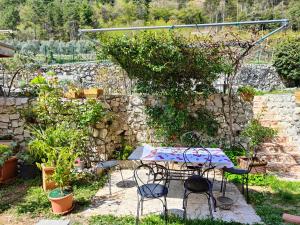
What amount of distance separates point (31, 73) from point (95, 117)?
3812mm

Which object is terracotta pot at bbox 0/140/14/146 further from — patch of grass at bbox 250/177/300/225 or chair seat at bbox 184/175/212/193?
patch of grass at bbox 250/177/300/225

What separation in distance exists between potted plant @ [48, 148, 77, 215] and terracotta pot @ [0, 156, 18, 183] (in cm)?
177

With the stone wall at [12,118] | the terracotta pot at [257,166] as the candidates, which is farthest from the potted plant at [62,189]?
the terracotta pot at [257,166]

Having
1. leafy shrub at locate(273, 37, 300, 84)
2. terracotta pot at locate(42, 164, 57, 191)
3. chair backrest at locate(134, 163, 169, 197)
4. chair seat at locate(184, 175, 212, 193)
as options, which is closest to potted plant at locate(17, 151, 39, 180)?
terracotta pot at locate(42, 164, 57, 191)

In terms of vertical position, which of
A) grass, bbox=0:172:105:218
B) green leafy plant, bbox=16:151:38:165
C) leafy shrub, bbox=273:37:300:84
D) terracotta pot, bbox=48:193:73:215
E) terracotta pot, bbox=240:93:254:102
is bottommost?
grass, bbox=0:172:105:218

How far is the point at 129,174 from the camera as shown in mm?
6211

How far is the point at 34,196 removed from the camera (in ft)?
16.3

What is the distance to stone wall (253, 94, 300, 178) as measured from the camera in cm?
655

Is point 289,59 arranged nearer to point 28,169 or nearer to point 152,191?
point 152,191

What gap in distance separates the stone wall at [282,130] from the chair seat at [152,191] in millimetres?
3647

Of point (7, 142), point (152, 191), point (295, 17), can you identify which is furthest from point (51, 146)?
point (295, 17)

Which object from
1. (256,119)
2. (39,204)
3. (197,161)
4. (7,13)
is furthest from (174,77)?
(7,13)

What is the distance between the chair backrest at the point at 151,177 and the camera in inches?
159

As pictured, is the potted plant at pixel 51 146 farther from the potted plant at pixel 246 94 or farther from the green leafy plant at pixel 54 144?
the potted plant at pixel 246 94
